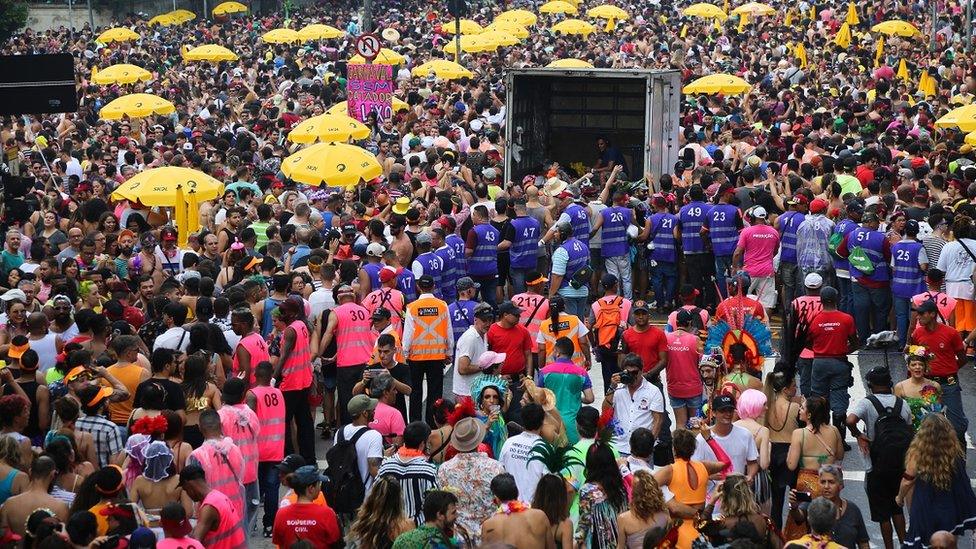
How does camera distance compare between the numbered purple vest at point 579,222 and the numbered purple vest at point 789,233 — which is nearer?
the numbered purple vest at point 789,233

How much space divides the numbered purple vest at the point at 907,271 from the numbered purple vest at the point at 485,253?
404 cm

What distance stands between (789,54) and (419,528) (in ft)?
90.7

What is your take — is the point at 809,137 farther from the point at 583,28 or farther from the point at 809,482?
the point at 583,28

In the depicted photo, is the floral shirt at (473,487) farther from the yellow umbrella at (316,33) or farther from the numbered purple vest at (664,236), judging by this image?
the yellow umbrella at (316,33)

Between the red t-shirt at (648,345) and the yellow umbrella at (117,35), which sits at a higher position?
the yellow umbrella at (117,35)

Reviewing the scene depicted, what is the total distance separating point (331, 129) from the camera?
20672mm

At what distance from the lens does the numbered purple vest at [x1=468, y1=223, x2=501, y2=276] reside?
16078 millimetres

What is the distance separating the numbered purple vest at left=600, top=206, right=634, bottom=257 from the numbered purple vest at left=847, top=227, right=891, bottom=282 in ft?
8.23

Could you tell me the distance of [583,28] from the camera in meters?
37.8

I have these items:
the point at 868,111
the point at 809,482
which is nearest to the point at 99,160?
the point at 868,111

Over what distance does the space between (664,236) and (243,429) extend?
24.8ft

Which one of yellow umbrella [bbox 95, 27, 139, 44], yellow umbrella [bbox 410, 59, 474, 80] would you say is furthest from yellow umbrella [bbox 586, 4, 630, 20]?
yellow umbrella [bbox 95, 27, 139, 44]

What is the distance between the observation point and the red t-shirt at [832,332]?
12.8 m

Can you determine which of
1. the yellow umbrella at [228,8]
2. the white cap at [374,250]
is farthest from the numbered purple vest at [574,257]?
the yellow umbrella at [228,8]
